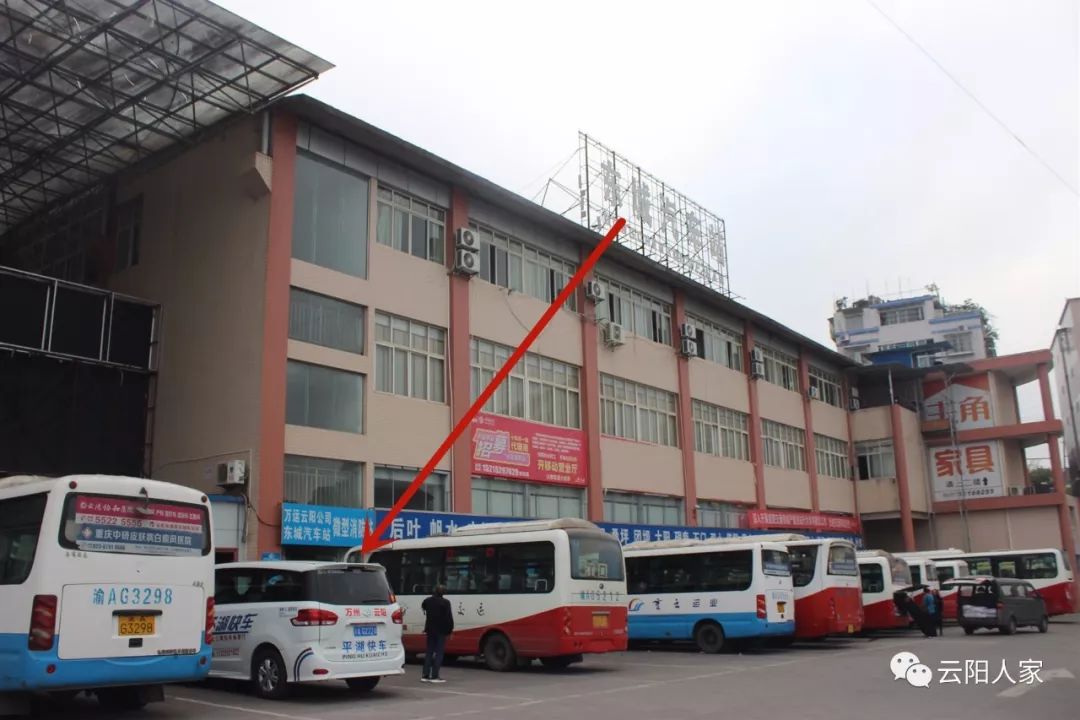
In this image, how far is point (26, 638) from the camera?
9352mm

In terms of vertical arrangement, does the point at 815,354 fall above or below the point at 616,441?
above

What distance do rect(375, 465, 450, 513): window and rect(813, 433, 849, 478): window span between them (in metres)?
23.8

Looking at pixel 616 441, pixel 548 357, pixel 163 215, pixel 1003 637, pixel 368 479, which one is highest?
pixel 163 215

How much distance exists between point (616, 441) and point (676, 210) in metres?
9.88

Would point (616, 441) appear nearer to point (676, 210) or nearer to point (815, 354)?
point (676, 210)

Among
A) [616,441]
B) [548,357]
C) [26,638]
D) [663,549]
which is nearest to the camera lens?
[26,638]

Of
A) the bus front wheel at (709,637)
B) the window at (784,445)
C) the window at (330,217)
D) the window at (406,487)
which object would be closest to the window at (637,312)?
the window at (784,445)

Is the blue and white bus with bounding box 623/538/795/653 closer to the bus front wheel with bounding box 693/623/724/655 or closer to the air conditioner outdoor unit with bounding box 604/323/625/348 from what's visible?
the bus front wheel with bounding box 693/623/724/655

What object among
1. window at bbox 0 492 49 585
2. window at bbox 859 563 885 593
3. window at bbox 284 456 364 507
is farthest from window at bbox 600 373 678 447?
window at bbox 0 492 49 585

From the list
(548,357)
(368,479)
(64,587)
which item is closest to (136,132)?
(368,479)

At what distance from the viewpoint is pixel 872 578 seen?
2603 centimetres

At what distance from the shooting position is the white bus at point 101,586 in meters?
9.45

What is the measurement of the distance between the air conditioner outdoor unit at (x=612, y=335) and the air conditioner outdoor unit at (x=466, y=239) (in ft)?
20.9

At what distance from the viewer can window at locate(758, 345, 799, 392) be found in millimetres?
39906
